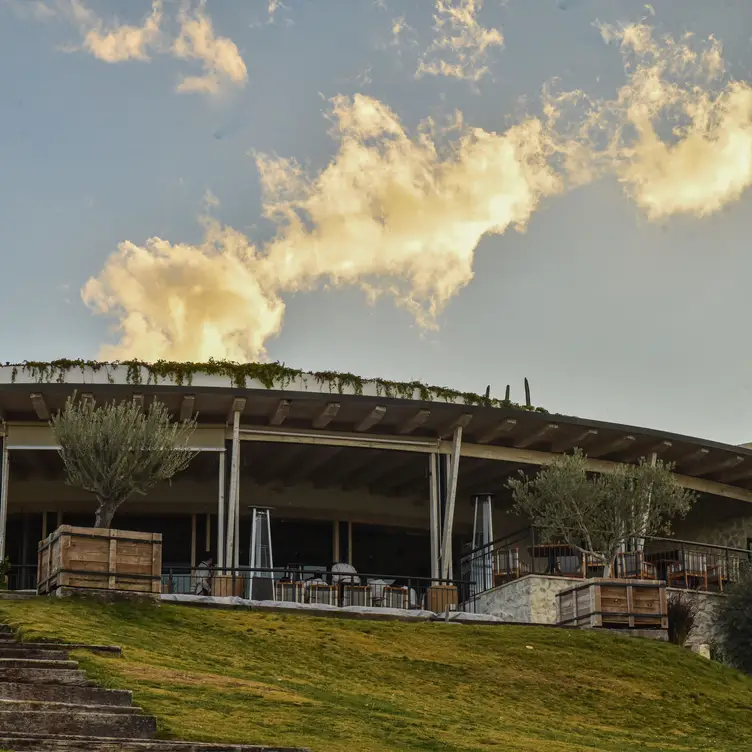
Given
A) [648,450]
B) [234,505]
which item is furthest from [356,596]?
[648,450]

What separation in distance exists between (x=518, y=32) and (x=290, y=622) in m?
11.3

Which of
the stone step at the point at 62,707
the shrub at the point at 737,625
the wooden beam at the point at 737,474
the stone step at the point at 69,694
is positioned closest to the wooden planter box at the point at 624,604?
the shrub at the point at 737,625

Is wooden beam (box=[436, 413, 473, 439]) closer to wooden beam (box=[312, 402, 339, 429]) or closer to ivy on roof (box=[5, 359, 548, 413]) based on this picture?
ivy on roof (box=[5, 359, 548, 413])

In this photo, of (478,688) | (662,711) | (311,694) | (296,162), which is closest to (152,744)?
(311,694)

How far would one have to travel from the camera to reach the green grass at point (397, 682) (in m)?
10.2

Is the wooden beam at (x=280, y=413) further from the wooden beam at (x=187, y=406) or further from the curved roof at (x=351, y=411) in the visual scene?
the wooden beam at (x=187, y=406)

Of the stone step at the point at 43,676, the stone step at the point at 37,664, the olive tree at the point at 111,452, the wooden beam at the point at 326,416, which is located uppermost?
the wooden beam at the point at 326,416

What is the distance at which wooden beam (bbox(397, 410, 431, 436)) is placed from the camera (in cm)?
2225

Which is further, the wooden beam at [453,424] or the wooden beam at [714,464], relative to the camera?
the wooden beam at [714,464]

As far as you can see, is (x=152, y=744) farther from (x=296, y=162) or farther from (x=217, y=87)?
(x=296, y=162)

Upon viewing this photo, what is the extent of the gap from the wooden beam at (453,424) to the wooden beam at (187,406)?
4501 millimetres

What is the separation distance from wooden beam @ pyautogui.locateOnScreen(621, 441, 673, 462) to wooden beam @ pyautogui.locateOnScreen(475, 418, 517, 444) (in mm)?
2989

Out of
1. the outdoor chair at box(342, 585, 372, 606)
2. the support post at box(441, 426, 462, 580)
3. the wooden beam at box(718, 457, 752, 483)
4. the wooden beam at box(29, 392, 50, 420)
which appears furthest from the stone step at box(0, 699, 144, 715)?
the wooden beam at box(718, 457, 752, 483)

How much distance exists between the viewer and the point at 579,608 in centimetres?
1914
